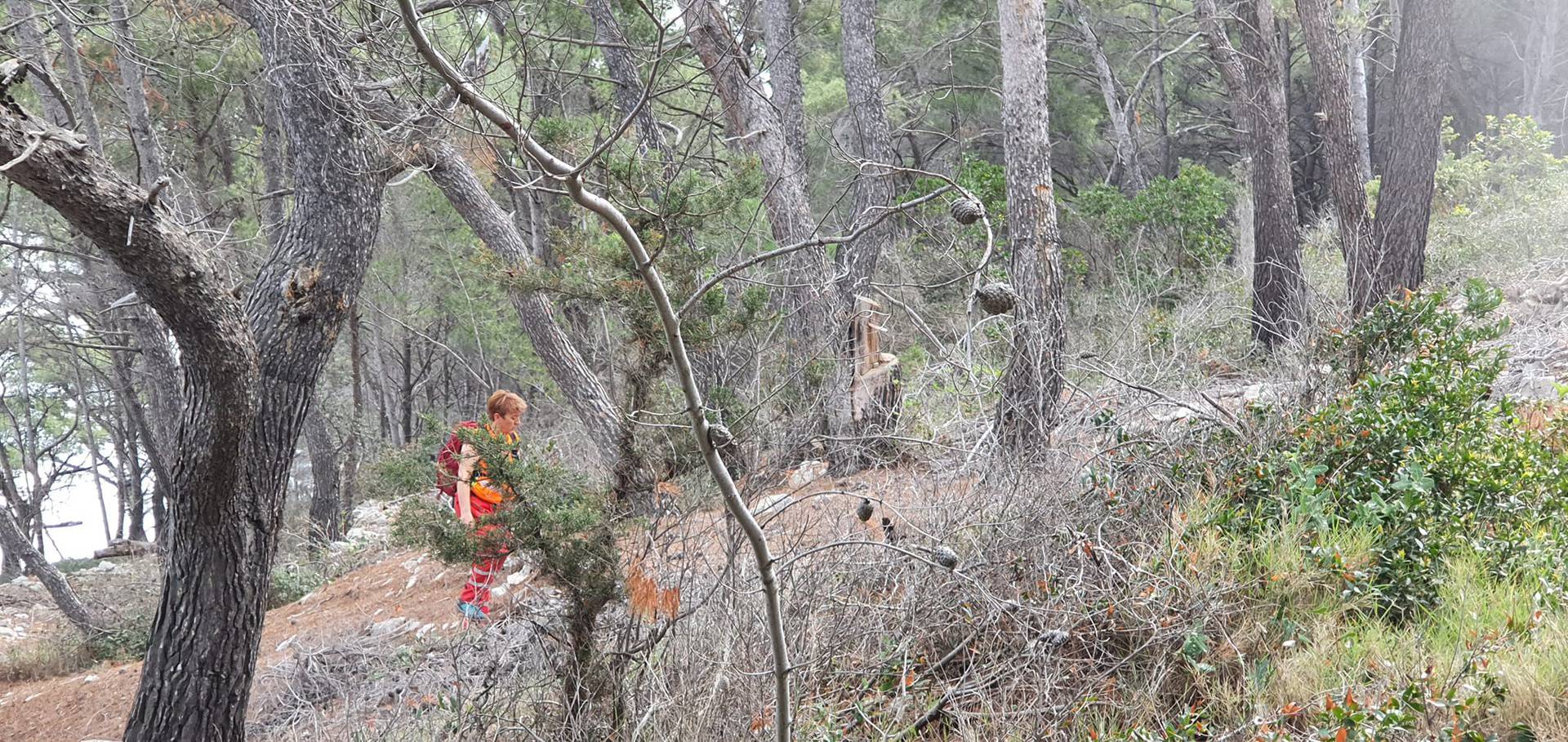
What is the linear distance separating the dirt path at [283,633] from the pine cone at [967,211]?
4.83 m

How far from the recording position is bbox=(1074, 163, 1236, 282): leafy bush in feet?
36.7

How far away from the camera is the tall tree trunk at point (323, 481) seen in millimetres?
10656

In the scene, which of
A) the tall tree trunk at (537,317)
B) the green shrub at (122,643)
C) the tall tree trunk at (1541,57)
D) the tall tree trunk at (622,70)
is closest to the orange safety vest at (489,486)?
the tall tree trunk at (537,317)

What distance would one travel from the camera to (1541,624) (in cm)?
325

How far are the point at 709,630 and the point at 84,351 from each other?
16833 mm

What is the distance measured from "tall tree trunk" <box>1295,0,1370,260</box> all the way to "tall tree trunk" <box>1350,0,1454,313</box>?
1.04 feet

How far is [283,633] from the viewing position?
7.14 metres

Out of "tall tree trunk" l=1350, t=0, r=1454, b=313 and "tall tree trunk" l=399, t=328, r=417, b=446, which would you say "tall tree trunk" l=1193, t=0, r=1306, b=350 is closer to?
"tall tree trunk" l=1350, t=0, r=1454, b=313

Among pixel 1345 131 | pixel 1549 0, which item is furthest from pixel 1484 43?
pixel 1345 131

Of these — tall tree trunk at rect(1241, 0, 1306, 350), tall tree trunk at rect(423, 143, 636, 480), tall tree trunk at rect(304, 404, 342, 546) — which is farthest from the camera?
tall tree trunk at rect(304, 404, 342, 546)

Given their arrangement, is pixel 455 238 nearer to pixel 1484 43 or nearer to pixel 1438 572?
pixel 1438 572

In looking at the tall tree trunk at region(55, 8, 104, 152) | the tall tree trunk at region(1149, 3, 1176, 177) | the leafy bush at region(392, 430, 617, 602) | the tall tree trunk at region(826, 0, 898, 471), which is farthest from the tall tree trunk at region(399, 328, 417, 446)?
the leafy bush at region(392, 430, 617, 602)

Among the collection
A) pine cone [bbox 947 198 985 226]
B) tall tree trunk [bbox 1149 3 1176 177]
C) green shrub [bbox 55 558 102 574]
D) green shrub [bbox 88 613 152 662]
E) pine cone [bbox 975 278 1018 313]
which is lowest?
green shrub [bbox 55 558 102 574]

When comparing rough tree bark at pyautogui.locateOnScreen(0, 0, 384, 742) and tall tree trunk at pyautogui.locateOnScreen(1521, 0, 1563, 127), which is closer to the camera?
rough tree bark at pyautogui.locateOnScreen(0, 0, 384, 742)
